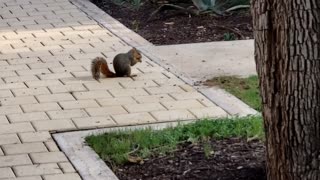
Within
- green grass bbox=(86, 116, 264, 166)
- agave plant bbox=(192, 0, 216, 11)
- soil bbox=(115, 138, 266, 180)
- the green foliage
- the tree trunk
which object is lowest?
soil bbox=(115, 138, 266, 180)

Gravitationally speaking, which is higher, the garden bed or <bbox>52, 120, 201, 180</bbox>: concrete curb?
<bbox>52, 120, 201, 180</bbox>: concrete curb

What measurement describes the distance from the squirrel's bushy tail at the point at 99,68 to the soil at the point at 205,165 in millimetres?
2003

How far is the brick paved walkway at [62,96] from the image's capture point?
573 centimetres

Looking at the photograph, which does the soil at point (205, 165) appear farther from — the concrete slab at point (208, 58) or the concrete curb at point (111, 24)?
the concrete curb at point (111, 24)

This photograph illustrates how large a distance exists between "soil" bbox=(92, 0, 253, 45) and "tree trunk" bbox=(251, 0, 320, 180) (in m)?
4.99

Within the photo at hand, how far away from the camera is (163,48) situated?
29.3ft

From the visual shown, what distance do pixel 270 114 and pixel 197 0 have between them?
604 cm

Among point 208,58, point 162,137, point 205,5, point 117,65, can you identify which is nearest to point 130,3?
point 205,5

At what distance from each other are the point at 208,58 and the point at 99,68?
4.31 feet

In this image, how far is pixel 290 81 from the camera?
4102 millimetres

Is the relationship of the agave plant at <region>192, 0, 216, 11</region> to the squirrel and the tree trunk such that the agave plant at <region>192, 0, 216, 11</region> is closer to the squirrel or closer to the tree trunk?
the squirrel

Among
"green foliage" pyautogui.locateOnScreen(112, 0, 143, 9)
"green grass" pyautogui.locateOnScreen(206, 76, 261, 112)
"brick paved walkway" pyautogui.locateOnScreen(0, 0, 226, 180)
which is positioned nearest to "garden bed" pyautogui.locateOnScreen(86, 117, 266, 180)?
"brick paved walkway" pyautogui.locateOnScreen(0, 0, 226, 180)

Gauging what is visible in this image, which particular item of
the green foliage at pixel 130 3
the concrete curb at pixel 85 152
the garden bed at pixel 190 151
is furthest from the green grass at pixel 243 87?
the green foliage at pixel 130 3

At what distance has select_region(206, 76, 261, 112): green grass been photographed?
6922 millimetres
